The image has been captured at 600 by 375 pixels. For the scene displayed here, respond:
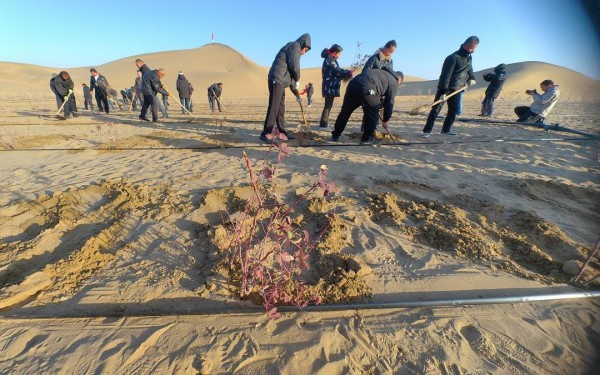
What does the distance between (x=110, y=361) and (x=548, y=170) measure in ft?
17.1

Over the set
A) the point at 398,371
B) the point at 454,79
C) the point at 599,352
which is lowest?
the point at 398,371

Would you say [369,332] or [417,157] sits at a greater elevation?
[417,157]

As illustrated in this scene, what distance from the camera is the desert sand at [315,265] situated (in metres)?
1.43

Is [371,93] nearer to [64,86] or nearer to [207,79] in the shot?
[64,86]

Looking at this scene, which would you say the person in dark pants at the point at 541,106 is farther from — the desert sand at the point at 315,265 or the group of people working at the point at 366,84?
the desert sand at the point at 315,265

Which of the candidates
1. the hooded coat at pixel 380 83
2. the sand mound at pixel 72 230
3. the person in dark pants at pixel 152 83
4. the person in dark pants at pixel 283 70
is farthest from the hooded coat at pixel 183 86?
the sand mound at pixel 72 230

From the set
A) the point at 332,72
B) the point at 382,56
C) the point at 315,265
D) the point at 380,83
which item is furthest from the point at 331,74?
the point at 315,265

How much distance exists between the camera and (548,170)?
13.7 feet

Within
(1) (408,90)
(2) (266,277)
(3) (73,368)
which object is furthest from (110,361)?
(1) (408,90)

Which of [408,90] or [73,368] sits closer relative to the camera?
[73,368]

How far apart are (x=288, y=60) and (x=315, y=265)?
12.3 feet

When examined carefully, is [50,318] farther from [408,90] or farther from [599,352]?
[408,90]

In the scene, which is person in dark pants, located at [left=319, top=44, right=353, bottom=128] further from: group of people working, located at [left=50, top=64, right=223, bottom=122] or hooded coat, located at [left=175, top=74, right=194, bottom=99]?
hooded coat, located at [left=175, top=74, right=194, bottom=99]

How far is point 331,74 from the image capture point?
6051 millimetres
